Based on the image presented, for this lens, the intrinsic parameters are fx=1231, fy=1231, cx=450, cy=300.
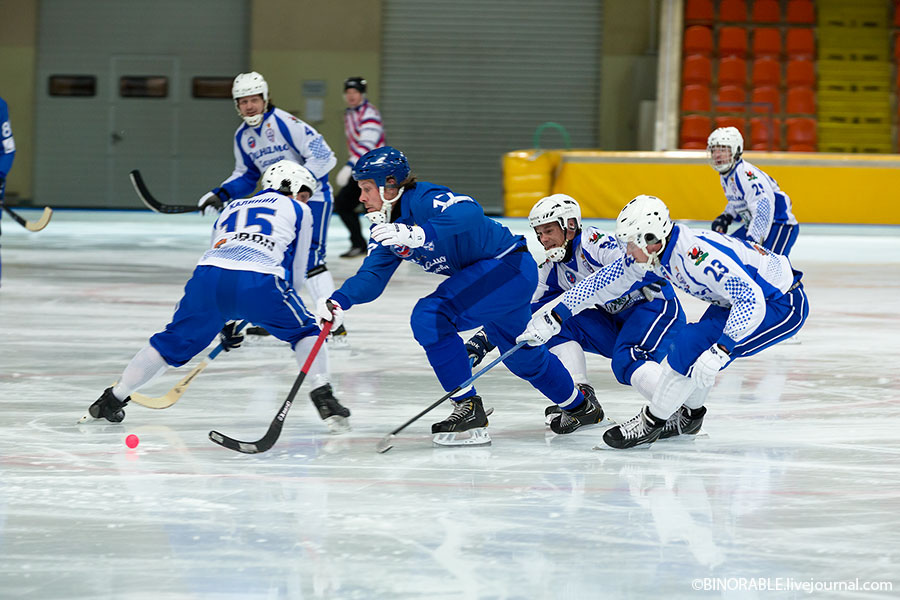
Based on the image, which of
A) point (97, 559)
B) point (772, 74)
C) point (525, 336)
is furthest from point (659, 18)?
point (97, 559)

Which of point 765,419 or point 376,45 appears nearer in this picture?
point 765,419

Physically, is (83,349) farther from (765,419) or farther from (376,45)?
(376,45)

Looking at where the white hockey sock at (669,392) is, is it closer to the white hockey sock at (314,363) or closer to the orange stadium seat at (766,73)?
the white hockey sock at (314,363)

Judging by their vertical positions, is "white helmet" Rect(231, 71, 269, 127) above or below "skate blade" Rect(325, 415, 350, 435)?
above

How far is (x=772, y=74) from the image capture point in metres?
17.1

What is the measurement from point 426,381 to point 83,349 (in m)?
1.74

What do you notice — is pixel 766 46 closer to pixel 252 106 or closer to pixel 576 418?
pixel 252 106

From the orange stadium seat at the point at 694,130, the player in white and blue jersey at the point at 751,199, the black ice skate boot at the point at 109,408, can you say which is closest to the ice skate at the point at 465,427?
the black ice skate boot at the point at 109,408

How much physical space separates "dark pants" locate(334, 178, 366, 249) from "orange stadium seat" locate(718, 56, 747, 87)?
818 cm

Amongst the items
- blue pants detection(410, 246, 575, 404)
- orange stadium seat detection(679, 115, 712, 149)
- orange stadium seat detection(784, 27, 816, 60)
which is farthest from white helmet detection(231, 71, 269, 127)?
orange stadium seat detection(784, 27, 816, 60)

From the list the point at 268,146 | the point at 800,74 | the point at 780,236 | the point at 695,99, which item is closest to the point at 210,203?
the point at 268,146

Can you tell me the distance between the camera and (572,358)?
448 centimetres

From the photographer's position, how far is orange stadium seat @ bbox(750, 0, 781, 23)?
1738 cm

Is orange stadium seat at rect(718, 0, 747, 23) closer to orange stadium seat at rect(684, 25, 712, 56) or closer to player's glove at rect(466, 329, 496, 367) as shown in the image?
orange stadium seat at rect(684, 25, 712, 56)
